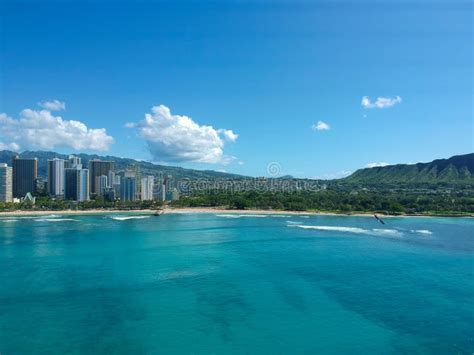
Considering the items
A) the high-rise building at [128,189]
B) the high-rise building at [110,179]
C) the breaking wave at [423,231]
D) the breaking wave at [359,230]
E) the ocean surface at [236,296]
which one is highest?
the high-rise building at [110,179]

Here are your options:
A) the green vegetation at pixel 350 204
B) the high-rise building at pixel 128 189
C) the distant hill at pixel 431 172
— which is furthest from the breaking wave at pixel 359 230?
the distant hill at pixel 431 172

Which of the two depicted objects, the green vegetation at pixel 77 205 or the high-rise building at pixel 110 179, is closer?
the green vegetation at pixel 77 205

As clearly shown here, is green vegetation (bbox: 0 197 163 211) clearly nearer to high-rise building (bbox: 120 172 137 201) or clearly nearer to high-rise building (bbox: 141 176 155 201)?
high-rise building (bbox: 120 172 137 201)

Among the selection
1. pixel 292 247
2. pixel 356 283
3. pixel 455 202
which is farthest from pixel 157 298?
pixel 455 202

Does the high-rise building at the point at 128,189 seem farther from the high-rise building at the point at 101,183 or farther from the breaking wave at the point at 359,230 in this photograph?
the breaking wave at the point at 359,230

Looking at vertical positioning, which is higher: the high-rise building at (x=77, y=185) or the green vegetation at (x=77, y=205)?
the high-rise building at (x=77, y=185)

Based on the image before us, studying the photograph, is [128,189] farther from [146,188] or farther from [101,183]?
[101,183]

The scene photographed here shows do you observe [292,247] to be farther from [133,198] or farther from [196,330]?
[133,198]
